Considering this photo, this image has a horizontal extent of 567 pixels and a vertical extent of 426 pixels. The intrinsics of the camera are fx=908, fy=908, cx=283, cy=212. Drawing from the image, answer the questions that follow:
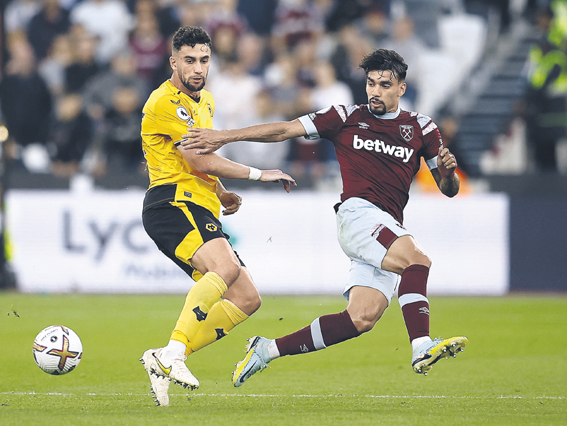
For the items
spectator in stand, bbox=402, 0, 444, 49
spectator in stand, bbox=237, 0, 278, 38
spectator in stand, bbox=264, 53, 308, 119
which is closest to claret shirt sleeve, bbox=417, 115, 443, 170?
spectator in stand, bbox=264, 53, 308, 119

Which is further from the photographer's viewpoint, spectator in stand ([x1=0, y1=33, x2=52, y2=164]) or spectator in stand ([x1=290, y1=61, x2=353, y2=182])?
spectator in stand ([x1=0, y1=33, x2=52, y2=164])

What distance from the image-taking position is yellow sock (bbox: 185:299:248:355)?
5477 millimetres

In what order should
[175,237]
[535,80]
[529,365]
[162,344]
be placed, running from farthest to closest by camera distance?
[535,80] → [162,344] → [529,365] → [175,237]

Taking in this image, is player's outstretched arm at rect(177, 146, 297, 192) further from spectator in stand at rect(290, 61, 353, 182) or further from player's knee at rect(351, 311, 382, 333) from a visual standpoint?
spectator in stand at rect(290, 61, 353, 182)

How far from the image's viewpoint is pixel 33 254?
12.4 meters

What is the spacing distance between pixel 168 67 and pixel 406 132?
342 inches

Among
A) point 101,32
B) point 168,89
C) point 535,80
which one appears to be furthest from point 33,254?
point 535,80

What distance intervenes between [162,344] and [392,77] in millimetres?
3602

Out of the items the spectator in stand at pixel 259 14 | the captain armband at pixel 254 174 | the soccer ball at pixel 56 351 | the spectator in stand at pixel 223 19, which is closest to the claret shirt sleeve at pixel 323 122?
the captain armband at pixel 254 174

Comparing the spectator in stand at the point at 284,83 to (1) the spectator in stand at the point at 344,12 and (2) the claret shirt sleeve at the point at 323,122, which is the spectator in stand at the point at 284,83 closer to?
(1) the spectator in stand at the point at 344,12

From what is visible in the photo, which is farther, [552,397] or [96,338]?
[96,338]

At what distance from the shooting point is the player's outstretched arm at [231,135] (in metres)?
5.44

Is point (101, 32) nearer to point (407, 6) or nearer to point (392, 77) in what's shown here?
point (407, 6)

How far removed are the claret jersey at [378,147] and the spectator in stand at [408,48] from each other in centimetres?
841
